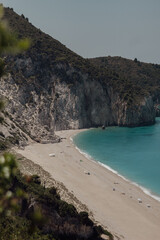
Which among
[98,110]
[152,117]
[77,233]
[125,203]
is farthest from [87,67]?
[77,233]

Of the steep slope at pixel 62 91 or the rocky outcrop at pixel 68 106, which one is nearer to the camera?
the rocky outcrop at pixel 68 106

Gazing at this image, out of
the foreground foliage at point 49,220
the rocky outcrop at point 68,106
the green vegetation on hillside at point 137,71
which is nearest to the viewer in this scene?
the foreground foliage at point 49,220

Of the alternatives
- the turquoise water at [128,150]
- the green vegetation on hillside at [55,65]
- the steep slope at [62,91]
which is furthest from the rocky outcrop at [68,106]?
the turquoise water at [128,150]

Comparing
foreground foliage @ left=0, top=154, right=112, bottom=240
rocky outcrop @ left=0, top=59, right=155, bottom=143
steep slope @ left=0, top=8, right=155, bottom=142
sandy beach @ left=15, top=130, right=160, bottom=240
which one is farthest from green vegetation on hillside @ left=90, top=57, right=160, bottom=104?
foreground foliage @ left=0, top=154, right=112, bottom=240

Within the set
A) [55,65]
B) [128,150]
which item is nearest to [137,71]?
[55,65]

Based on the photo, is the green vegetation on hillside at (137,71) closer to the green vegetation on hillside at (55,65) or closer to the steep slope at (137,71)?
the steep slope at (137,71)

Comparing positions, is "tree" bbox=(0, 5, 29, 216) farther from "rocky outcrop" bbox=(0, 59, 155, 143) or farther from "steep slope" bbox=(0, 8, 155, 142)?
"steep slope" bbox=(0, 8, 155, 142)

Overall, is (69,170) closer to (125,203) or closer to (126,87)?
(125,203)
